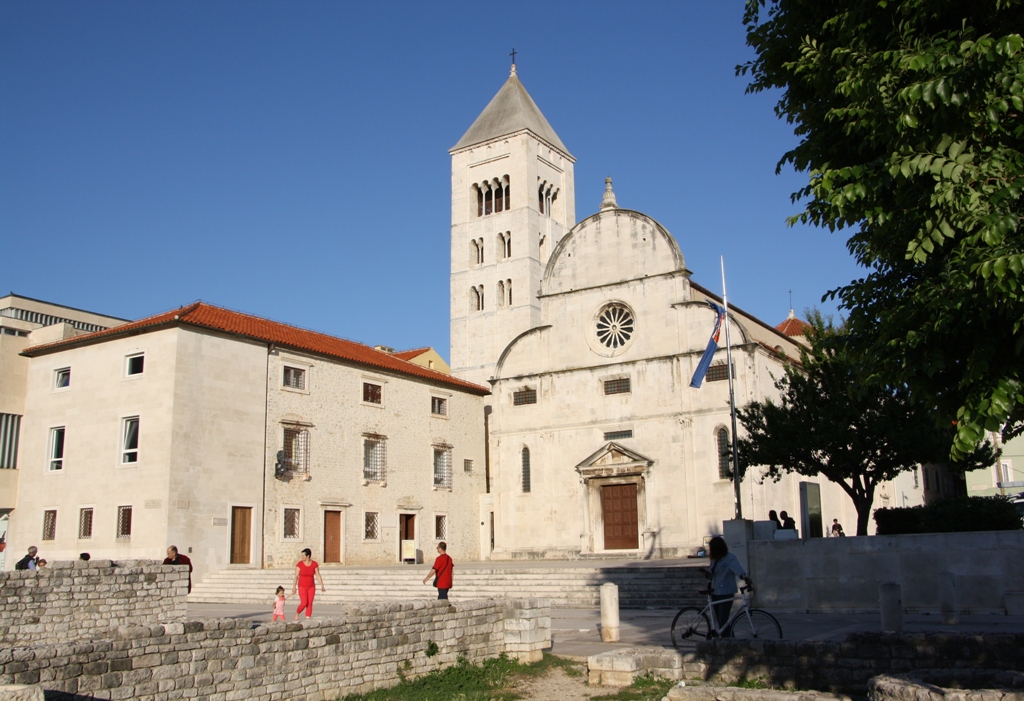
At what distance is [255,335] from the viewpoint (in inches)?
1312

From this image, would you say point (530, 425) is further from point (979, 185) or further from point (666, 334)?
point (979, 185)

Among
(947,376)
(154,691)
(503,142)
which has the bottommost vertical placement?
(154,691)

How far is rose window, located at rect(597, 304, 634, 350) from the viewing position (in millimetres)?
38062

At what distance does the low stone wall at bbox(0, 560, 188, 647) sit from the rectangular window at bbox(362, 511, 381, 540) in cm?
1688

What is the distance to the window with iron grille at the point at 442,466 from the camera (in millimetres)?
40625

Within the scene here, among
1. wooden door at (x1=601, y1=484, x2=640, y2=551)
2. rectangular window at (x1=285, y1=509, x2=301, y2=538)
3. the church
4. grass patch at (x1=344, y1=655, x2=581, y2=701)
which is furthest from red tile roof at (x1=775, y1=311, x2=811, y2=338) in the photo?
grass patch at (x1=344, y1=655, x2=581, y2=701)

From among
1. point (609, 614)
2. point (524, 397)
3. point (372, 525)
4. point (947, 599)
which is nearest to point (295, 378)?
point (372, 525)

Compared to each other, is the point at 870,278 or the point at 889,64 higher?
the point at 889,64

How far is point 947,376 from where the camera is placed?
9180 mm

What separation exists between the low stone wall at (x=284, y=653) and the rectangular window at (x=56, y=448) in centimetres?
2476

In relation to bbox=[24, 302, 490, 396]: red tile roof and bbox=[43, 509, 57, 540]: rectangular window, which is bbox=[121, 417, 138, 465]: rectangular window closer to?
bbox=[24, 302, 490, 396]: red tile roof

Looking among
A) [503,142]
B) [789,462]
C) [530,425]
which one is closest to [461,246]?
[503,142]

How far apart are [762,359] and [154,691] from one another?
95.4 feet

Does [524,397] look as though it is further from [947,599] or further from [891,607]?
[891,607]
